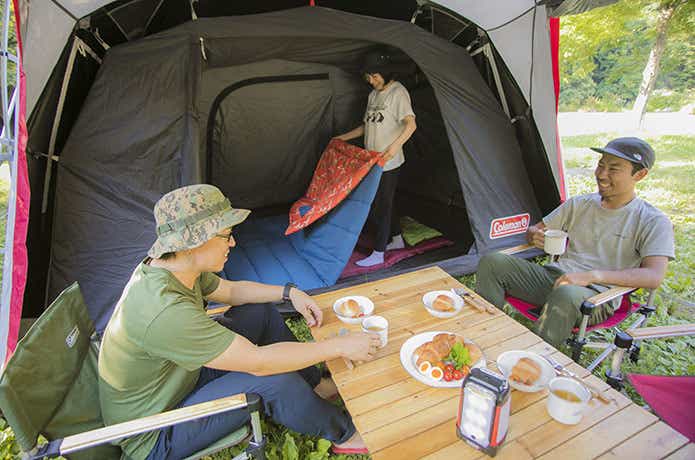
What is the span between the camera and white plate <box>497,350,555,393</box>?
119cm

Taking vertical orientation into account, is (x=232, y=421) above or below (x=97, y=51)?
below

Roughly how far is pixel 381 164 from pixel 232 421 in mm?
1856

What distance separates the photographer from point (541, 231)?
2275 millimetres

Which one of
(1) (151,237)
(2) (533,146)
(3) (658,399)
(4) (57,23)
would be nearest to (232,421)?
(1) (151,237)

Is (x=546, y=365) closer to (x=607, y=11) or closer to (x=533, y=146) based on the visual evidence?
(x=533, y=146)

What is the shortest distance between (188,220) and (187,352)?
0.41 meters

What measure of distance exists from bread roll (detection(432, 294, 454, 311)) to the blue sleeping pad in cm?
113

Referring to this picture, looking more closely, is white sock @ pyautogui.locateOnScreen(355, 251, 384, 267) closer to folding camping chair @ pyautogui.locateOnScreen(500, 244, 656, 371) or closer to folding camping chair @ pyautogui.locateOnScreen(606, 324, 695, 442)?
folding camping chair @ pyautogui.locateOnScreen(500, 244, 656, 371)

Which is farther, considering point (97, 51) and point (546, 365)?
point (97, 51)

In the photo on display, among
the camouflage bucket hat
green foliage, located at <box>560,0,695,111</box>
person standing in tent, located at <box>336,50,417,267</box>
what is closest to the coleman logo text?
person standing in tent, located at <box>336,50,417,267</box>

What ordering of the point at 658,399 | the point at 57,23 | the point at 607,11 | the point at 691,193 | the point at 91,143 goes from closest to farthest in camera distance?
the point at 658,399 → the point at 57,23 → the point at 91,143 → the point at 691,193 → the point at 607,11

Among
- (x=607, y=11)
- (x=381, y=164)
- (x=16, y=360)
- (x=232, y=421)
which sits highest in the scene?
(x=607, y=11)

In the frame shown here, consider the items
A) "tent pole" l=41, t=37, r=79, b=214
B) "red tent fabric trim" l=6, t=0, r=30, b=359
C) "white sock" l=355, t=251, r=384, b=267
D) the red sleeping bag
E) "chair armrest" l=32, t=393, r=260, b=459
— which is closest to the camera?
"chair armrest" l=32, t=393, r=260, b=459

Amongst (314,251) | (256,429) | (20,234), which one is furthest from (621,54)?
(20,234)
